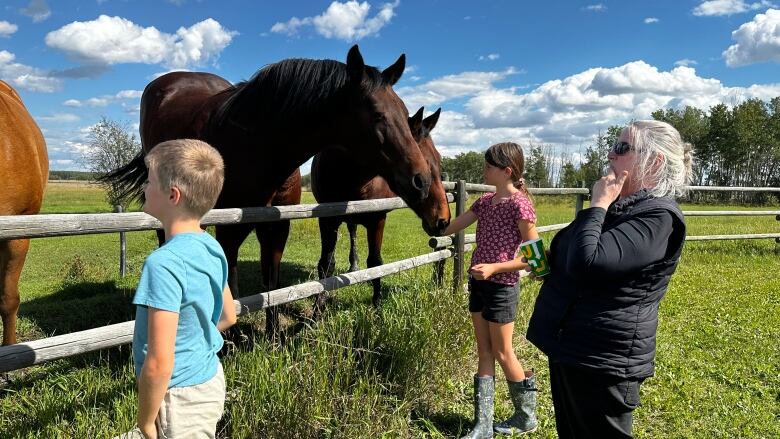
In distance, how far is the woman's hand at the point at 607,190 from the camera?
1795 millimetres

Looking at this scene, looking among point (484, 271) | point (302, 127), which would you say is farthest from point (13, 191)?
point (484, 271)

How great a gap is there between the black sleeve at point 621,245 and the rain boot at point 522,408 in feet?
5.05

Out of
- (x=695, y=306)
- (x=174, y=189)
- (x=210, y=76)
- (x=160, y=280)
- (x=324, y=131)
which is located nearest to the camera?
(x=160, y=280)

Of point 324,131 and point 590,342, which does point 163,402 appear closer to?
point 590,342

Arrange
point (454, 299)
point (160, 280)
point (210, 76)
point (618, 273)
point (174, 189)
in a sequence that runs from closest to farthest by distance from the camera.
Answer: point (160, 280), point (174, 189), point (618, 273), point (454, 299), point (210, 76)

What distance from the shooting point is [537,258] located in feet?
7.05

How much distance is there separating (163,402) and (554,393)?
1538 millimetres

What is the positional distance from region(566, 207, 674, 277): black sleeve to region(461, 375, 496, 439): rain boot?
152cm

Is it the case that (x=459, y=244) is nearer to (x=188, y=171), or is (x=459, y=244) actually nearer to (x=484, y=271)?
(x=484, y=271)

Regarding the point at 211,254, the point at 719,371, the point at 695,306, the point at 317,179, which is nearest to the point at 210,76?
the point at 317,179

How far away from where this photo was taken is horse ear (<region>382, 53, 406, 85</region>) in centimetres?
334

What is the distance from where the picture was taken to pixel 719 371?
429 cm

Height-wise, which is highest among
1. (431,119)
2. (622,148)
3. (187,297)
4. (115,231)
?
(431,119)

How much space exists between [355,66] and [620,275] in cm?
214
